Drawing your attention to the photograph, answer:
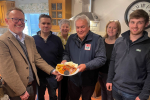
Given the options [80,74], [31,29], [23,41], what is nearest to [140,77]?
[80,74]

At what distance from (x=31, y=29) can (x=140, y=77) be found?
4388mm

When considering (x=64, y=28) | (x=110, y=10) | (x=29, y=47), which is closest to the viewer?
(x=29, y=47)

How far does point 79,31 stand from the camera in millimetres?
1349

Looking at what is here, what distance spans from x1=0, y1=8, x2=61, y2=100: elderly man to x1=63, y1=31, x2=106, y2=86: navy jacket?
1.87 feet

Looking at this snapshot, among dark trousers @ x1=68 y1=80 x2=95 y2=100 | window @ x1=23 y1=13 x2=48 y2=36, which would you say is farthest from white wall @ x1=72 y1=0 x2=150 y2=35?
dark trousers @ x1=68 y1=80 x2=95 y2=100

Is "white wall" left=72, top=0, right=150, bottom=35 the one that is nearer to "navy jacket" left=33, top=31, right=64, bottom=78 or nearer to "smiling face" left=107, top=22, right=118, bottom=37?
"smiling face" left=107, top=22, right=118, bottom=37

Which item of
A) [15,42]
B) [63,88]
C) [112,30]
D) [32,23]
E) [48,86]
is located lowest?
[63,88]

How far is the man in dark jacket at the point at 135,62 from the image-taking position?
3.36 ft

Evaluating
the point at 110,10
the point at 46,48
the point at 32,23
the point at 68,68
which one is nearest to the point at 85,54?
the point at 68,68

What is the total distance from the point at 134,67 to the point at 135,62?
0.17 feet

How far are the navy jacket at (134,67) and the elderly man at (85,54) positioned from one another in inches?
10.2

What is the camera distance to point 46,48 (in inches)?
62.6

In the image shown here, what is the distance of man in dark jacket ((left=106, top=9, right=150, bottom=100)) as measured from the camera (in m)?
1.02

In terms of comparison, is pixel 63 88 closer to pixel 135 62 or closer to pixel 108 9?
pixel 135 62
